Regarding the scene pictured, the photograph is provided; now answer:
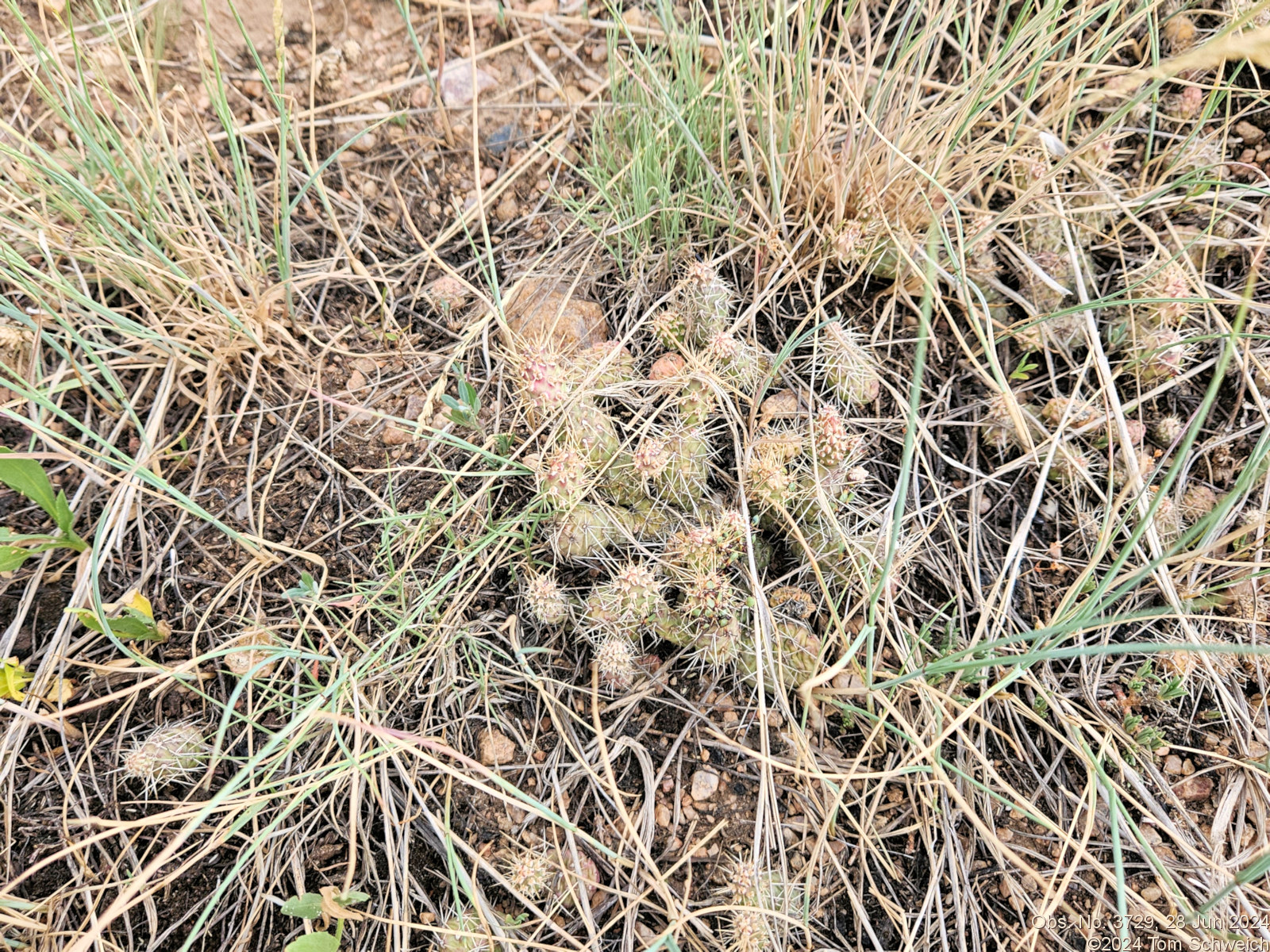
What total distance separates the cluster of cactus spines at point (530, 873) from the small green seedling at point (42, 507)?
996mm

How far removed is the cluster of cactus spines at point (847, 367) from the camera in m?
1.39

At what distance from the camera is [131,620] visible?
128cm

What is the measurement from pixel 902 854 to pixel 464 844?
768 mm

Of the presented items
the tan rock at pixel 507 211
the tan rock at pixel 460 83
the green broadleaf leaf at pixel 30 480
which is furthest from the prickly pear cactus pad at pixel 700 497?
the green broadleaf leaf at pixel 30 480

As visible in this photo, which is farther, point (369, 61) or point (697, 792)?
point (369, 61)

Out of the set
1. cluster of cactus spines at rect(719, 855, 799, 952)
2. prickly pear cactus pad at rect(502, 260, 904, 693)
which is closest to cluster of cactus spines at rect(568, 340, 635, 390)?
prickly pear cactus pad at rect(502, 260, 904, 693)

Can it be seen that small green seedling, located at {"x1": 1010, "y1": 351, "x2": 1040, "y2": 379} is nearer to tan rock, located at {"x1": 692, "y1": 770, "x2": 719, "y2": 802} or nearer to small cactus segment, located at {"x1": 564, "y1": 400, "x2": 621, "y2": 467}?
small cactus segment, located at {"x1": 564, "y1": 400, "x2": 621, "y2": 467}

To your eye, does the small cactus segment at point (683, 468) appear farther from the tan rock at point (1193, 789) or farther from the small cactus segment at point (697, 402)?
the tan rock at point (1193, 789)

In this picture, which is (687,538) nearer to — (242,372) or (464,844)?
(464,844)

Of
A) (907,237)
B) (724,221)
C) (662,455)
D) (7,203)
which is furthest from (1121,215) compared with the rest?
(7,203)

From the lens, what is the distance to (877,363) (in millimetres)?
1506

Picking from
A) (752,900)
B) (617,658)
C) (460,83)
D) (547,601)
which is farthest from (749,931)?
(460,83)

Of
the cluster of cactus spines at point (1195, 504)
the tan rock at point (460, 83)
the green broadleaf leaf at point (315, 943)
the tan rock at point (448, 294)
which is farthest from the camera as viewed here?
the tan rock at point (460, 83)

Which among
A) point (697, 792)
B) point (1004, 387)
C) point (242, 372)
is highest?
point (242, 372)
